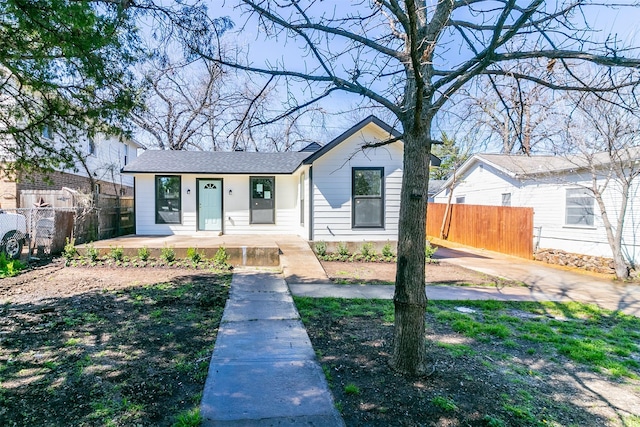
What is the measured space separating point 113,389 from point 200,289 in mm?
3645

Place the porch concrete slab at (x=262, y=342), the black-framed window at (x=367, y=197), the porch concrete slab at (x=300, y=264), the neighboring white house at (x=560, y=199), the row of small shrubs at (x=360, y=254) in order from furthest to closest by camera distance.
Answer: the black-framed window at (x=367, y=197), the row of small shrubs at (x=360, y=254), the neighboring white house at (x=560, y=199), the porch concrete slab at (x=300, y=264), the porch concrete slab at (x=262, y=342)

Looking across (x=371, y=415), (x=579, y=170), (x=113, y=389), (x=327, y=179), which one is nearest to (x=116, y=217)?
(x=327, y=179)

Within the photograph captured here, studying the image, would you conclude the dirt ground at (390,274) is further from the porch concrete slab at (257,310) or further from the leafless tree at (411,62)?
the leafless tree at (411,62)

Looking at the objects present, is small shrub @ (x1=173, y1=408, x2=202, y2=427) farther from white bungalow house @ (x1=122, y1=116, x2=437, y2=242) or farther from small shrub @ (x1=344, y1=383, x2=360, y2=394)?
white bungalow house @ (x1=122, y1=116, x2=437, y2=242)

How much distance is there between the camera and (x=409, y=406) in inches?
106

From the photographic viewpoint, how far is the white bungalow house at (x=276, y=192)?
35.6 ft

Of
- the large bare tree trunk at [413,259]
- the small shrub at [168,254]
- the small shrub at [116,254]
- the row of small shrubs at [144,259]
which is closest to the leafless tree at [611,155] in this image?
the large bare tree trunk at [413,259]

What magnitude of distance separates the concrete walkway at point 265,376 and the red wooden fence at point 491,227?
10816 mm

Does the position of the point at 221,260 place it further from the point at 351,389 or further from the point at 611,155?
the point at 611,155

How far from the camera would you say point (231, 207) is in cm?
1354

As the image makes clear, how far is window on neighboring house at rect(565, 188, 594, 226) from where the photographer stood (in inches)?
447

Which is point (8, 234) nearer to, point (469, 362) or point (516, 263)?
point (469, 362)

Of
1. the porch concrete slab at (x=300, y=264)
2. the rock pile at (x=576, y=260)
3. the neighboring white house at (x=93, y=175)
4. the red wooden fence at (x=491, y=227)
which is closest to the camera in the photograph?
the porch concrete slab at (x=300, y=264)

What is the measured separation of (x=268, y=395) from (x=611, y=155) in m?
10.6
